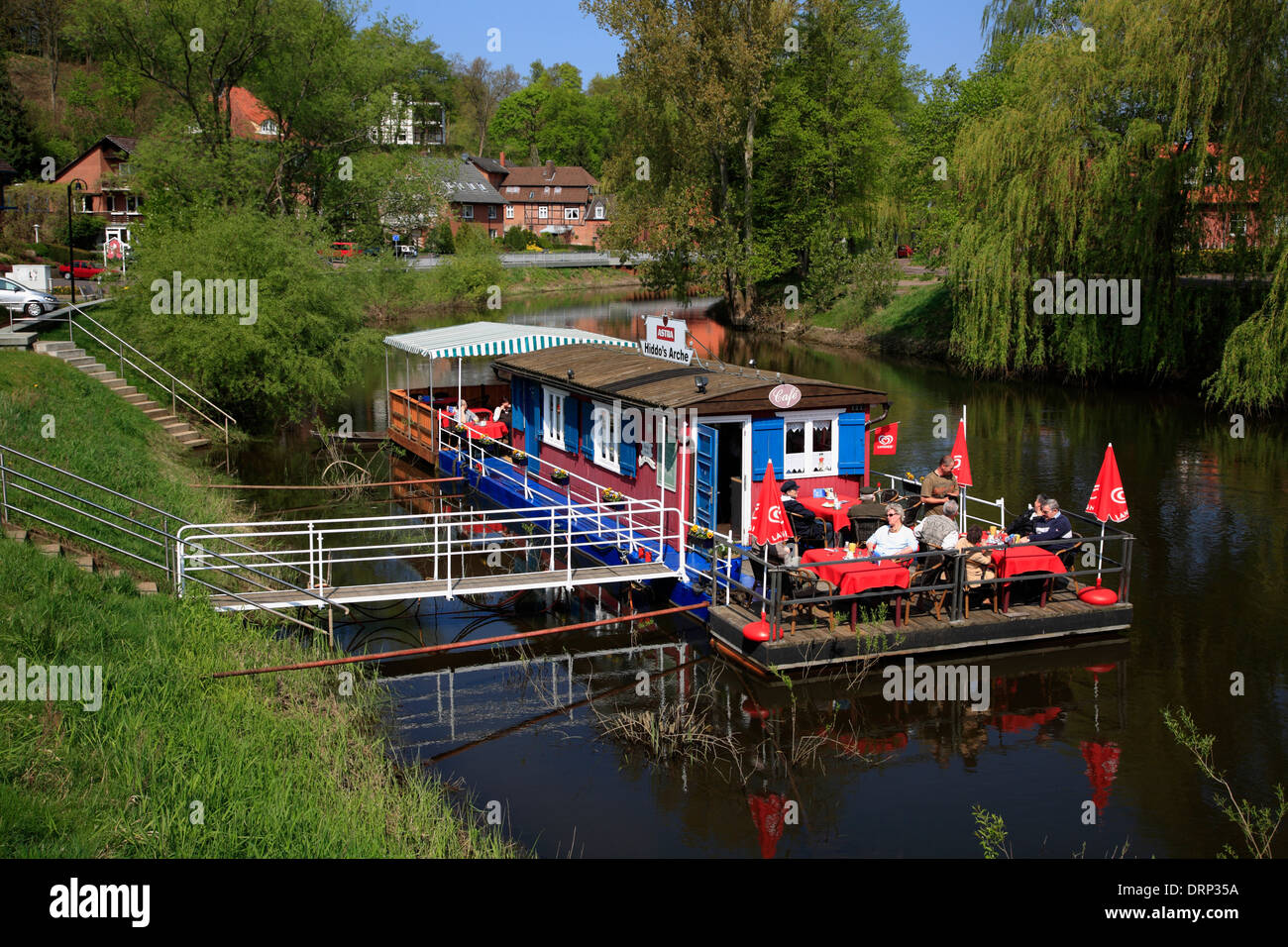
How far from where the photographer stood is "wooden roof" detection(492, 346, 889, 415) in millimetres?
17125

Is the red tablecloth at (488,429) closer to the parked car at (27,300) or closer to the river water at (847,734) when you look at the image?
the river water at (847,734)

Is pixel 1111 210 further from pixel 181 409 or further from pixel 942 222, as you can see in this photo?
pixel 181 409

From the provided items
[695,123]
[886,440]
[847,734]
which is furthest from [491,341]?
[695,123]

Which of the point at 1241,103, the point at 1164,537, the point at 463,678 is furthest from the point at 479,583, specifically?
the point at 1241,103

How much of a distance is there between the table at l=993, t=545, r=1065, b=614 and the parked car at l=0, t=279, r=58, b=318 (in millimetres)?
31991

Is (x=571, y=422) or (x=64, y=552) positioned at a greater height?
(x=571, y=422)

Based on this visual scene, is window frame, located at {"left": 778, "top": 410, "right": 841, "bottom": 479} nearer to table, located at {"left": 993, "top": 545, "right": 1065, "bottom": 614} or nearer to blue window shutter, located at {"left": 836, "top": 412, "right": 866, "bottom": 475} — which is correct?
blue window shutter, located at {"left": 836, "top": 412, "right": 866, "bottom": 475}

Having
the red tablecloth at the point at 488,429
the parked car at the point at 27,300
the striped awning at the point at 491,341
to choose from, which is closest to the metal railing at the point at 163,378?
the parked car at the point at 27,300

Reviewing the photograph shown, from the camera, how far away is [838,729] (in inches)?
529

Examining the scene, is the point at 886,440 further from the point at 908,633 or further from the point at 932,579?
the point at 908,633

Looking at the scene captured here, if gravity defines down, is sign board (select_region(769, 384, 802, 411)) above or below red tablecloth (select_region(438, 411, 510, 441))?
above

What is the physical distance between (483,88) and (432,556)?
143 m

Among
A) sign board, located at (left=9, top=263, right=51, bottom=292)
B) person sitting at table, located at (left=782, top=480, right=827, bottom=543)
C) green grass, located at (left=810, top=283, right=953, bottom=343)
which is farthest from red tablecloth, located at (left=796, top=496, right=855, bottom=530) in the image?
green grass, located at (left=810, top=283, right=953, bottom=343)

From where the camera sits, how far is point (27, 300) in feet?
120
